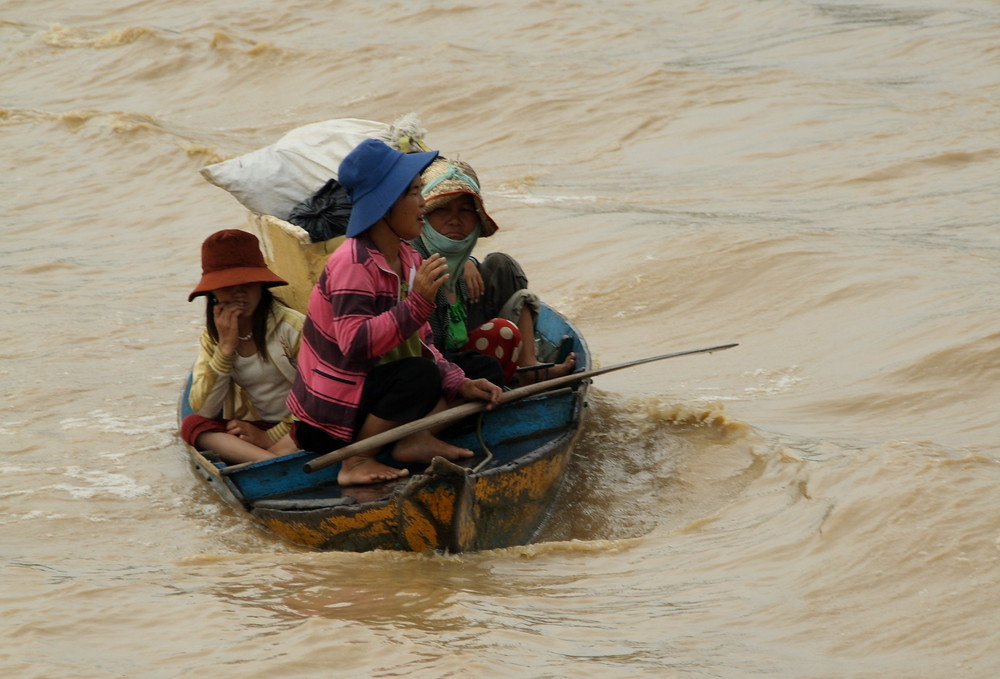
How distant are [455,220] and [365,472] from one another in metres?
1.04

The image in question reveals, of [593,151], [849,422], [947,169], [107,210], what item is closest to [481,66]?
[593,151]

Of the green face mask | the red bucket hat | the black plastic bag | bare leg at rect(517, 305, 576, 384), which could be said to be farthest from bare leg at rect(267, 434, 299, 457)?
bare leg at rect(517, 305, 576, 384)

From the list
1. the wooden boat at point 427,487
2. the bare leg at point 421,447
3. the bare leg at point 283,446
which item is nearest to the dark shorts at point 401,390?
the bare leg at point 421,447

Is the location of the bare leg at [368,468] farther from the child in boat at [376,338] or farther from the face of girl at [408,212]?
the face of girl at [408,212]

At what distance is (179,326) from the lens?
755cm

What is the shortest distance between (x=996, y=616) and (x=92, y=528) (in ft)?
10.9

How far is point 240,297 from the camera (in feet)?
14.8

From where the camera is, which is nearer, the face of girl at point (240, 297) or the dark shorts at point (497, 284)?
the face of girl at point (240, 297)

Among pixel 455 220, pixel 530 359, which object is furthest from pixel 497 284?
pixel 455 220

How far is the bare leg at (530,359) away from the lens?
198 inches

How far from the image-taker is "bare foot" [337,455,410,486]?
4.25 meters

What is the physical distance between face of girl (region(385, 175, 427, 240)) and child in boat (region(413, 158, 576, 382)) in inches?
16.2

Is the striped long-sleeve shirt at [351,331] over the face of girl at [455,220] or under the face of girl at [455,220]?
under

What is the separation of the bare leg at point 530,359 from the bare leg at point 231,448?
44.0 inches
